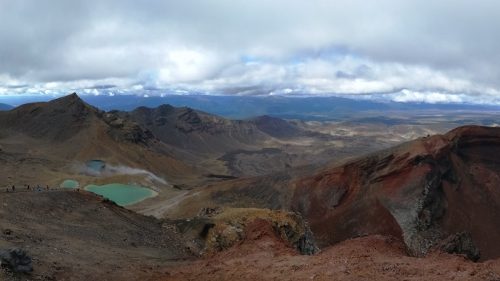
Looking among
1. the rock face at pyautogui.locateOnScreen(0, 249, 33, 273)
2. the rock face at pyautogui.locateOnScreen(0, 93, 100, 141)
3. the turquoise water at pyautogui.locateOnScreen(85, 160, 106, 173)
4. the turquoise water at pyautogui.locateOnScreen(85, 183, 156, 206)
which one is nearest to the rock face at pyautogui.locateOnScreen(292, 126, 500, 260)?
the rock face at pyautogui.locateOnScreen(0, 249, 33, 273)

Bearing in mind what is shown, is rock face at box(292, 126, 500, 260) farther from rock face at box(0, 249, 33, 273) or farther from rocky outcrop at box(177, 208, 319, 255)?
Answer: rock face at box(0, 249, 33, 273)

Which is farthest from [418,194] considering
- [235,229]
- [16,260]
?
[16,260]

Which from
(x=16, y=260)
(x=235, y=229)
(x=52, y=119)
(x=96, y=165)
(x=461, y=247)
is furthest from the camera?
(x=52, y=119)

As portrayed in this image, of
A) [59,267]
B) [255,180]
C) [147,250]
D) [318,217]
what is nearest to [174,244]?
[147,250]

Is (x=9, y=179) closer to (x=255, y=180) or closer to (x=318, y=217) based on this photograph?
(x=255, y=180)

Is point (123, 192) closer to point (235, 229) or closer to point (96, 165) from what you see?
point (96, 165)

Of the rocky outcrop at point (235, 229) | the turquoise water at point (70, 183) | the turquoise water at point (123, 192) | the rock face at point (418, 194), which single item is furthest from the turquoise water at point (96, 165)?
the rocky outcrop at point (235, 229)

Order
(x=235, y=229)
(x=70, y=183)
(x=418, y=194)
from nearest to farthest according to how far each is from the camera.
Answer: (x=235, y=229), (x=418, y=194), (x=70, y=183)

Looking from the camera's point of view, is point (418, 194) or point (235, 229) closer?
point (235, 229)
